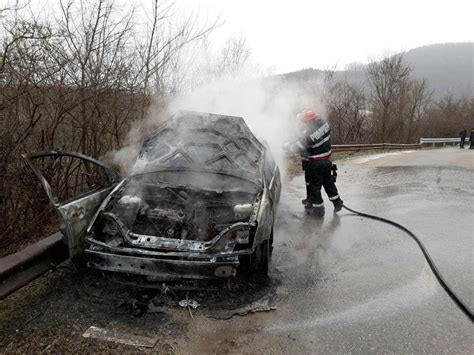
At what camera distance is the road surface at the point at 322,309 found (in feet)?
8.83

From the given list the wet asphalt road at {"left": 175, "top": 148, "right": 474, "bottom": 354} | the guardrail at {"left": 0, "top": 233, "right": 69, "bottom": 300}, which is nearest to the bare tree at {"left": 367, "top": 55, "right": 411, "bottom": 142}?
→ the wet asphalt road at {"left": 175, "top": 148, "right": 474, "bottom": 354}

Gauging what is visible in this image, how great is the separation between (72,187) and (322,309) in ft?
15.2

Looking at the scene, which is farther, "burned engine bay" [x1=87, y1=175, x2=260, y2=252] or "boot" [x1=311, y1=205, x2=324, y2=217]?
"boot" [x1=311, y1=205, x2=324, y2=217]

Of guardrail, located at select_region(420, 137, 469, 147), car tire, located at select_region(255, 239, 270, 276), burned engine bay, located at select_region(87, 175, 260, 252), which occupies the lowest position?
guardrail, located at select_region(420, 137, 469, 147)

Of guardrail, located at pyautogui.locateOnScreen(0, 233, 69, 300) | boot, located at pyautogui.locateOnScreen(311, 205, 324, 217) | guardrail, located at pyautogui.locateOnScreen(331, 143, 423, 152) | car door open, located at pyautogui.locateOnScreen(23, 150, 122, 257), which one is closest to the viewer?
guardrail, located at pyautogui.locateOnScreen(0, 233, 69, 300)

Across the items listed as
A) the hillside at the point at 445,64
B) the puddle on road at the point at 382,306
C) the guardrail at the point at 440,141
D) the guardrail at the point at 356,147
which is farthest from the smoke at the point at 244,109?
the hillside at the point at 445,64

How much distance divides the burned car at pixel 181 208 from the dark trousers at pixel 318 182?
1212mm

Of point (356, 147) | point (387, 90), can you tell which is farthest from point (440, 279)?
point (387, 90)

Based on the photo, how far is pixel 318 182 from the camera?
20.9ft

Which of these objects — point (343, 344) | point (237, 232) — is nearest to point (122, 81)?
point (237, 232)

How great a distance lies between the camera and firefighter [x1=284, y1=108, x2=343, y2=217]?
615cm

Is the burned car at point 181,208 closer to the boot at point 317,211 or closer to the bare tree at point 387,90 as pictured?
the boot at point 317,211

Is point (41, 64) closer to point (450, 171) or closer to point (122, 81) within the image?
point (122, 81)

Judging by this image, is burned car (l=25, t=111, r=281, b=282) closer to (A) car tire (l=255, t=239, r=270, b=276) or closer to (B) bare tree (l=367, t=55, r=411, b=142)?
(A) car tire (l=255, t=239, r=270, b=276)
